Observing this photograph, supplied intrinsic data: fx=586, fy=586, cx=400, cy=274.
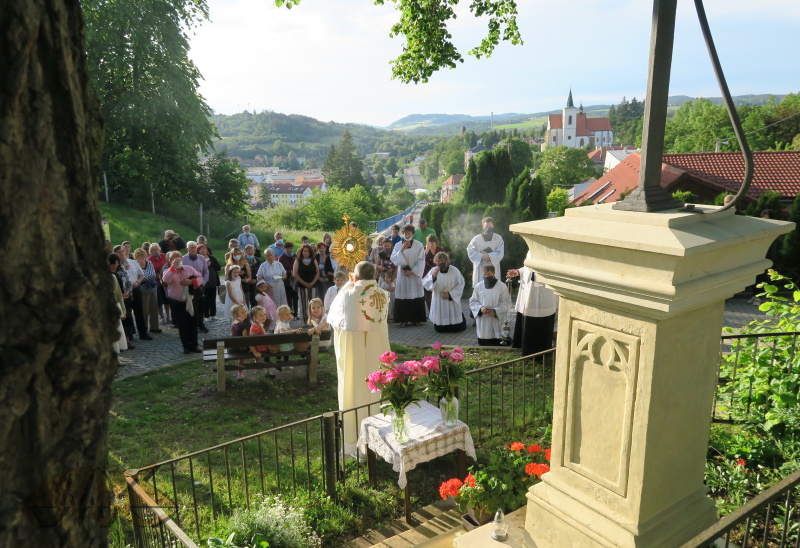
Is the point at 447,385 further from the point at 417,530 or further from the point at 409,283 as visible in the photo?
the point at 409,283

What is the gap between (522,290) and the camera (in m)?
8.86

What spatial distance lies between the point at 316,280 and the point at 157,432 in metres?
5.23

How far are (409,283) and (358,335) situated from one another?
5.17m

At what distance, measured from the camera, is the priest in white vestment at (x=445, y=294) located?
1048 centimetres

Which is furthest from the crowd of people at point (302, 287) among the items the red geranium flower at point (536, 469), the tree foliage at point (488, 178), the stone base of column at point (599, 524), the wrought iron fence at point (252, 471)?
the tree foliage at point (488, 178)

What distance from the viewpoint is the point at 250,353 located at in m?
8.07

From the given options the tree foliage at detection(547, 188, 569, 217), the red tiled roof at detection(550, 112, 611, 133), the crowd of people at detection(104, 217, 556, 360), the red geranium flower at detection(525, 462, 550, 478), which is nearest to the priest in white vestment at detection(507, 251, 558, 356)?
the crowd of people at detection(104, 217, 556, 360)

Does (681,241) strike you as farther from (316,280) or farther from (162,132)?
(162,132)

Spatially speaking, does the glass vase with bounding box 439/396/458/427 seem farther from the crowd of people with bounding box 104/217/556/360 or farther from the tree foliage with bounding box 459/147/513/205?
the tree foliage with bounding box 459/147/513/205

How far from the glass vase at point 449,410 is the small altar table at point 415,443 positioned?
46 millimetres

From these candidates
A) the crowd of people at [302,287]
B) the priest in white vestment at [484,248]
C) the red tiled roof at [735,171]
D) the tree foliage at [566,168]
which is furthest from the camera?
the tree foliage at [566,168]

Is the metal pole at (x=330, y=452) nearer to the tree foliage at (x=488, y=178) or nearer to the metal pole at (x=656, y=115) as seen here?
the metal pole at (x=656, y=115)

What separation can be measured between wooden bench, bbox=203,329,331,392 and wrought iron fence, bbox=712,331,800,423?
16.0 ft

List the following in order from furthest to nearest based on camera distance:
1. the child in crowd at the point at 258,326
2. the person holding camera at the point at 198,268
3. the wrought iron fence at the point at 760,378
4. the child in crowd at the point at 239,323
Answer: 1. the person holding camera at the point at 198,268
2. the child in crowd at the point at 239,323
3. the child in crowd at the point at 258,326
4. the wrought iron fence at the point at 760,378
